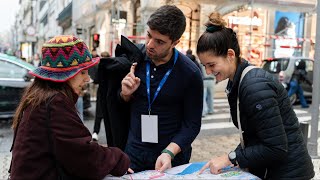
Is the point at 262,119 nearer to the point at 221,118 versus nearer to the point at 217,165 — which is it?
the point at 217,165

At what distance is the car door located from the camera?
8.02 metres

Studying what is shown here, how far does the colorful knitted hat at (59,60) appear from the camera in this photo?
159 centimetres

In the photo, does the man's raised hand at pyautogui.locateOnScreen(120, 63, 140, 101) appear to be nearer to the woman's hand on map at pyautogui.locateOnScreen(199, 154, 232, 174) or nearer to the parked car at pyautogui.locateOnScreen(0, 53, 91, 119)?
the woman's hand on map at pyautogui.locateOnScreen(199, 154, 232, 174)

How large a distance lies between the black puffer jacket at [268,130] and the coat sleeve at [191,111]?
390 millimetres

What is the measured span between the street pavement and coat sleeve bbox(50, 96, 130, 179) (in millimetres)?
3747

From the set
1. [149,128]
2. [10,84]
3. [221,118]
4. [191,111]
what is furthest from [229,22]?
[149,128]

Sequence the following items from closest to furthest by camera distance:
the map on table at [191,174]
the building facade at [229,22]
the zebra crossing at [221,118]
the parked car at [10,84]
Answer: the map on table at [191,174], the parked car at [10,84], the zebra crossing at [221,118], the building facade at [229,22]

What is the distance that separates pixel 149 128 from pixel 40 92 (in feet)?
2.64

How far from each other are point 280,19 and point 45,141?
63.8 feet

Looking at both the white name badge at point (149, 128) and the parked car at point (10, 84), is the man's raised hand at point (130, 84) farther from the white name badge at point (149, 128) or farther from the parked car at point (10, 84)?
the parked car at point (10, 84)

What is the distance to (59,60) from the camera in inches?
62.6

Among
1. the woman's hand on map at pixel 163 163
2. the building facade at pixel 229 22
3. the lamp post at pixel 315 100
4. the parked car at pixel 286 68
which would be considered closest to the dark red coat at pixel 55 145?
the woman's hand on map at pixel 163 163

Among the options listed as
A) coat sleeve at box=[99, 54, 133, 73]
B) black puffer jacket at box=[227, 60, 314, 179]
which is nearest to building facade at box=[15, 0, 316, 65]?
coat sleeve at box=[99, 54, 133, 73]

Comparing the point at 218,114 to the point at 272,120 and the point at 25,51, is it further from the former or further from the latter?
the point at 25,51
